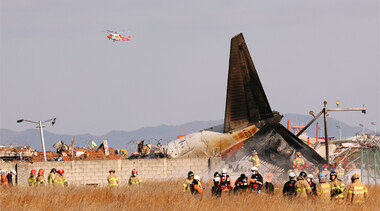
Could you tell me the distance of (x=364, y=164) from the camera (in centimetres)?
4366

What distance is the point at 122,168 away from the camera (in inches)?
1829

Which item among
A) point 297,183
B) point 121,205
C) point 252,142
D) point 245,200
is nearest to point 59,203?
point 121,205

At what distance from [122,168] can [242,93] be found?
920 centimetres

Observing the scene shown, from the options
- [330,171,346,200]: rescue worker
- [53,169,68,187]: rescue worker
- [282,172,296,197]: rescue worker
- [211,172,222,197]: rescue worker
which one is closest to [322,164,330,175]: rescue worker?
[53,169,68,187]: rescue worker

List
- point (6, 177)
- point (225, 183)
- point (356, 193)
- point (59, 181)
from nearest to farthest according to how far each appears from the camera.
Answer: point (356, 193), point (225, 183), point (59, 181), point (6, 177)

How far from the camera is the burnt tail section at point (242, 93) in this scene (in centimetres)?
4725

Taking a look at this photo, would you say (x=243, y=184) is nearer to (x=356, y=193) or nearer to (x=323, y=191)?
(x=323, y=191)

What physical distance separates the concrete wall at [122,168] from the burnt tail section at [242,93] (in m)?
3.23

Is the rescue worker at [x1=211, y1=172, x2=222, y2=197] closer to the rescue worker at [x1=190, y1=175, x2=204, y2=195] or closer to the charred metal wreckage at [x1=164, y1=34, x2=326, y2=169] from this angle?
the rescue worker at [x1=190, y1=175, x2=204, y2=195]

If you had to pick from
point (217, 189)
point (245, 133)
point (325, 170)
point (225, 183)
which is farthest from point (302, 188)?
point (245, 133)

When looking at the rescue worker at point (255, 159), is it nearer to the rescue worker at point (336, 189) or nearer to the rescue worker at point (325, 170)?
the rescue worker at point (325, 170)

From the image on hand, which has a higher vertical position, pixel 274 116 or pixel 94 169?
pixel 274 116

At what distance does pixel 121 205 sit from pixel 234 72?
26127 millimetres

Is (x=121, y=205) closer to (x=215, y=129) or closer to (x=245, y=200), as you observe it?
(x=245, y=200)
